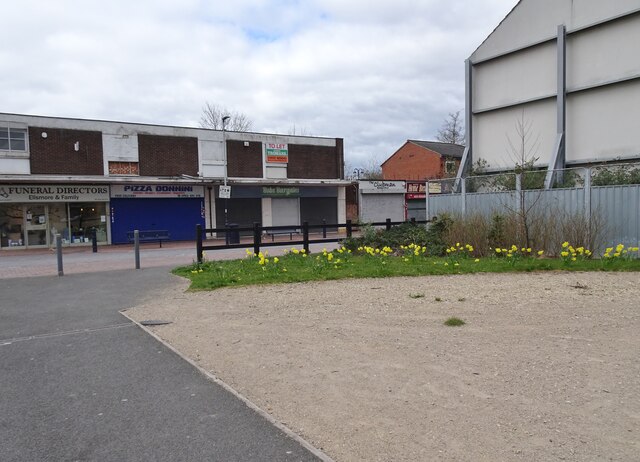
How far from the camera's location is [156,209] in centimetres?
3086

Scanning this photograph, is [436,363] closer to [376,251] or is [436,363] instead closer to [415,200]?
[376,251]

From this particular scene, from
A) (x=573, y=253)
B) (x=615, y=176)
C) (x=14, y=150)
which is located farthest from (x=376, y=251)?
(x=14, y=150)

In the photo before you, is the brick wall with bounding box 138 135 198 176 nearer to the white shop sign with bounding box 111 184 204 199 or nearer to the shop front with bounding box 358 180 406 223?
the white shop sign with bounding box 111 184 204 199

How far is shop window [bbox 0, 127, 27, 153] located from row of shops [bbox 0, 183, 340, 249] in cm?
190

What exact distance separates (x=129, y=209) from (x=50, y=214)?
4.14 metres

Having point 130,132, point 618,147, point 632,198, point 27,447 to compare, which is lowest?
point 27,447

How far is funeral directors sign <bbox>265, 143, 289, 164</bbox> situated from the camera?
3466 centimetres

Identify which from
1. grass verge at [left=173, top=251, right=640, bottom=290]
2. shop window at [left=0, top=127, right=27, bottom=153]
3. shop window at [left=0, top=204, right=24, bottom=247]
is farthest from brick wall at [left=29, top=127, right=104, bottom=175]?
grass verge at [left=173, top=251, right=640, bottom=290]

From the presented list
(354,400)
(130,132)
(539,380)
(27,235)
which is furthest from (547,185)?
(27,235)

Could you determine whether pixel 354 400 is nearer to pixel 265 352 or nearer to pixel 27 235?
pixel 265 352

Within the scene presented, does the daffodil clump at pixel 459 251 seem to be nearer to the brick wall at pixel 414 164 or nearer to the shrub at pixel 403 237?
the shrub at pixel 403 237

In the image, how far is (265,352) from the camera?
5.62 m

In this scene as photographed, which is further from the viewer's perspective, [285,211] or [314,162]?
[314,162]

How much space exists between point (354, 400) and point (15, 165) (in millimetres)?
27133
